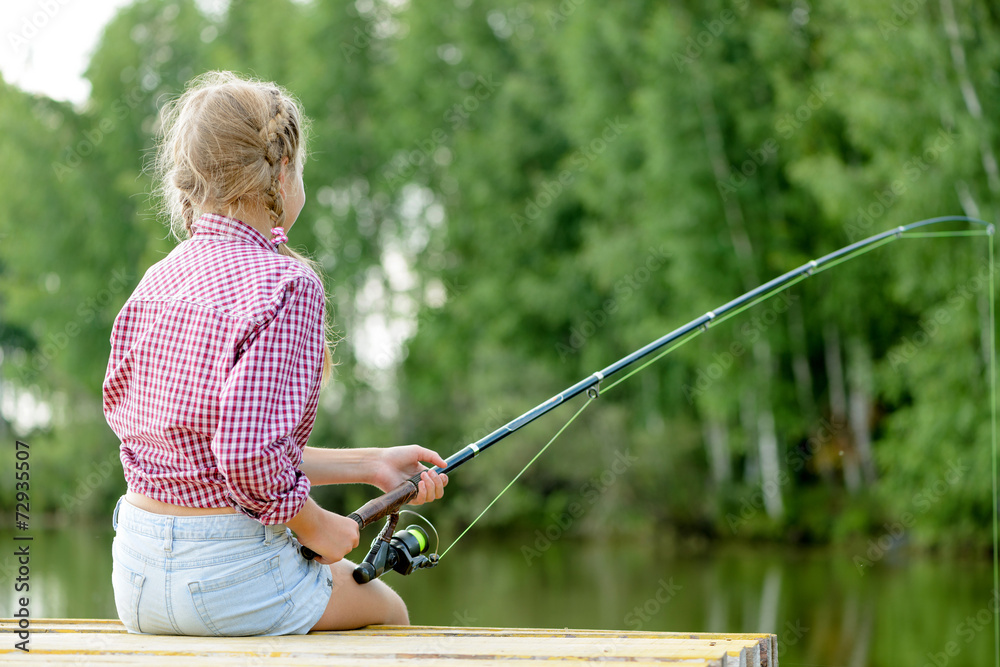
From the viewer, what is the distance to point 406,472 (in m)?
2.10

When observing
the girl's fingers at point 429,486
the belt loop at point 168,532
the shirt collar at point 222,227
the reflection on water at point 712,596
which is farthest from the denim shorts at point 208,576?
the reflection on water at point 712,596

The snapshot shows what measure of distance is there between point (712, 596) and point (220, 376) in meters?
7.42

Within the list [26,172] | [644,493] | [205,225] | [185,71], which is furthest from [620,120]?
[205,225]

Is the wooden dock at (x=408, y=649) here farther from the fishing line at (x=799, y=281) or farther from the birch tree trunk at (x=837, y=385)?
the birch tree trunk at (x=837, y=385)

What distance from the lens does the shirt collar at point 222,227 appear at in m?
1.82

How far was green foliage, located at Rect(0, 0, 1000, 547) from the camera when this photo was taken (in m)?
9.55

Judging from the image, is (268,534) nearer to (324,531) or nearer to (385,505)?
(324,531)

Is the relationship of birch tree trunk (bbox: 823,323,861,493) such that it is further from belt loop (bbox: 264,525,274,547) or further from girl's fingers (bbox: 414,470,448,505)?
belt loop (bbox: 264,525,274,547)

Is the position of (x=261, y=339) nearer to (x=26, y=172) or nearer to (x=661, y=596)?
(x=661, y=596)

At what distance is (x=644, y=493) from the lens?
12625mm

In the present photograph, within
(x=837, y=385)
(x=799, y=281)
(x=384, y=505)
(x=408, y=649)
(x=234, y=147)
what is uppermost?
(x=799, y=281)

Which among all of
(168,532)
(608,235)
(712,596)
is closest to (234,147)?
(168,532)

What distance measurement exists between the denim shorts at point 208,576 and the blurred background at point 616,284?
5151 mm

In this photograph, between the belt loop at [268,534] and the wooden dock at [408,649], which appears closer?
the wooden dock at [408,649]
